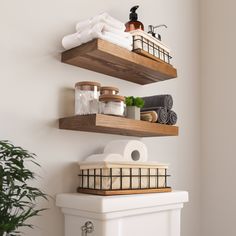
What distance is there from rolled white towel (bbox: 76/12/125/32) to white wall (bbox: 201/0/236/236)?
94 cm

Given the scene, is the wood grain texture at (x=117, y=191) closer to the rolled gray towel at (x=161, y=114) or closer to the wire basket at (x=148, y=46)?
the rolled gray towel at (x=161, y=114)

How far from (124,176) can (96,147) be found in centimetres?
22

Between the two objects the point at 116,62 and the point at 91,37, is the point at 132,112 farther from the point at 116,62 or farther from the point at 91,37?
the point at 91,37

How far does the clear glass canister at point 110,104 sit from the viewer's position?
1188mm

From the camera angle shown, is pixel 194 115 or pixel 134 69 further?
pixel 194 115

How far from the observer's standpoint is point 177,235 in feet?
4.49

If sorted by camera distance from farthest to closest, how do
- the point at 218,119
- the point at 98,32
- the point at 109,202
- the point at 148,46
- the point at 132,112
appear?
the point at 218,119, the point at 148,46, the point at 132,112, the point at 98,32, the point at 109,202

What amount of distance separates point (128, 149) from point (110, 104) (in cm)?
19

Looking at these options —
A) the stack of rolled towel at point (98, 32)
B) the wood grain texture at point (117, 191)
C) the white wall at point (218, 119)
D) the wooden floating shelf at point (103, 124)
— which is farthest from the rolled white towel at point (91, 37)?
the white wall at point (218, 119)

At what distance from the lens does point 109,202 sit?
1.06m

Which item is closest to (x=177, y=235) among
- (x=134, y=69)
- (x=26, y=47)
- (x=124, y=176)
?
(x=124, y=176)

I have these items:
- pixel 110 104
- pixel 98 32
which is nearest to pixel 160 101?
pixel 110 104

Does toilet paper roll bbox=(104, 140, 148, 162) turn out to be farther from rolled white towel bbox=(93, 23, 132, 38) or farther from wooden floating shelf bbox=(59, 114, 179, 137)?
rolled white towel bbox=(93, 23, 132, 38)

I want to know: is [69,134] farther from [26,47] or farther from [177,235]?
[177,235]
